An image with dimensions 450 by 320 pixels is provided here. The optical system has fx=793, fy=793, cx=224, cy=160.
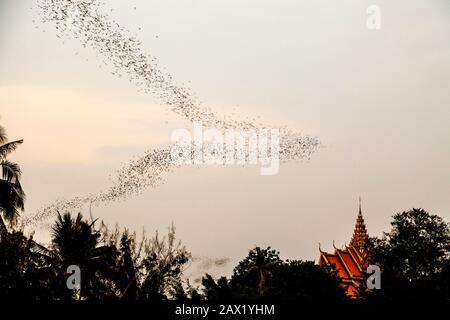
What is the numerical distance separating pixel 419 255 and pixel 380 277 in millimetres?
4375

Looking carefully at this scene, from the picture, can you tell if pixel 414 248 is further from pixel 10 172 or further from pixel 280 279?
pixel 10 172

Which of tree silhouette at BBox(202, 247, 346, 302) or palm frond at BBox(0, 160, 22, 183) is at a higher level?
palm frond at BBox(0, 160, 22, 183)

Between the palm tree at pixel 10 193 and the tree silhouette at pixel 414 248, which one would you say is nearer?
the palm tree at pixel 10 193

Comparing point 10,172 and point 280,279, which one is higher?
point 10,172

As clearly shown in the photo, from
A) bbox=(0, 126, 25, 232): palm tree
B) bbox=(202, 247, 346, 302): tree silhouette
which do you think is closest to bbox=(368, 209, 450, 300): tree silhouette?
bbox=(202, 247, 346, 302): tree silhouette

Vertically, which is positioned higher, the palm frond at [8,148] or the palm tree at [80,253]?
the palm frond at [8,148]

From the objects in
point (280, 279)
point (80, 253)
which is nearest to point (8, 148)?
point (80, 253)

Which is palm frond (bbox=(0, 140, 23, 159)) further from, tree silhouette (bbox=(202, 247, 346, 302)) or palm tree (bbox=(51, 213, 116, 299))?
tree silhouette (bbox=(202, 247, 346, 302))

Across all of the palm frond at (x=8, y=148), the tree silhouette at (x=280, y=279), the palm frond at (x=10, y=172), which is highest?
the palm frond at (x=8, y=148)

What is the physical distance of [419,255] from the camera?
46.7m

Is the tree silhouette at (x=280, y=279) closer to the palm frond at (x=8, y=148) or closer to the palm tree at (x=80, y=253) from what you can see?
the palm tree at (x=80, y=253)

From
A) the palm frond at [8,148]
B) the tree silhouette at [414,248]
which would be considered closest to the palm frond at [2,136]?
the palm frond at [8,148]
